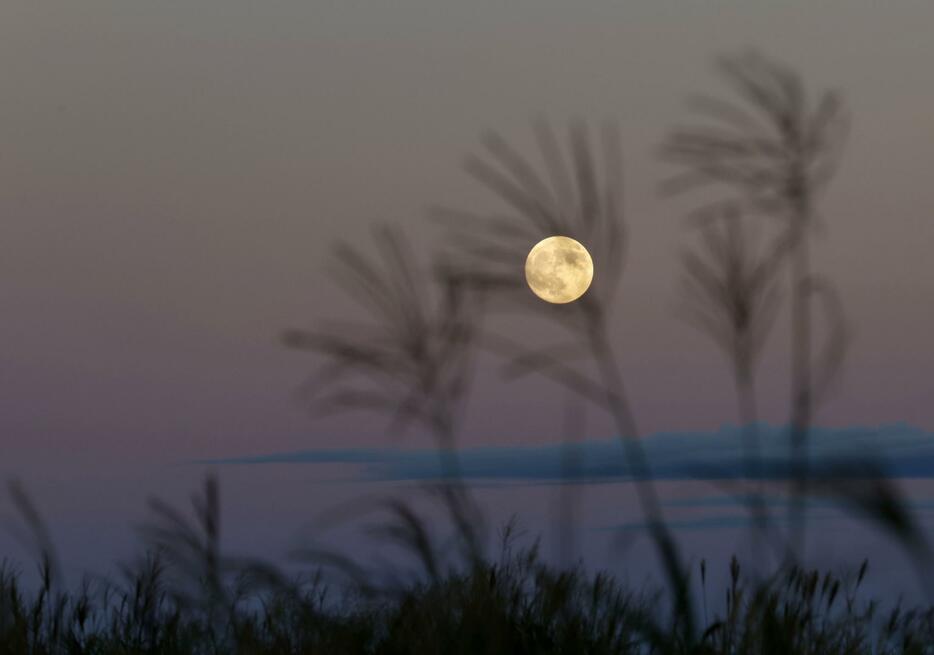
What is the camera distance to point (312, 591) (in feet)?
21.7

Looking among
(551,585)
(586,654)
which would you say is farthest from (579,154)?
(586,654)

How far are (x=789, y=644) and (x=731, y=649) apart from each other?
453 mm

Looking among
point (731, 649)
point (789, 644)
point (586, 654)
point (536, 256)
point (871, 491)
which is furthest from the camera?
point (586, 654)

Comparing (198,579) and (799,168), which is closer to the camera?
(799,168)

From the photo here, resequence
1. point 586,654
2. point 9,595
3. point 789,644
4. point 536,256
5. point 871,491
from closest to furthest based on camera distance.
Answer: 1. point 871,491
2. point 789,644
3. point 536,256
4. point 586,654
5. point 9,595

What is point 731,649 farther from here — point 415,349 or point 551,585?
point 415,349

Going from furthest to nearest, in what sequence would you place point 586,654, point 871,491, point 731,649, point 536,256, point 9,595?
point 9,595, point 586,654, point 536,256, point 731,649, point 871,491

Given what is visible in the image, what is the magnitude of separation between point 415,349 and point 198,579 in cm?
113

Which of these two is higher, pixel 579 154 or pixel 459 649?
pixel 579 154

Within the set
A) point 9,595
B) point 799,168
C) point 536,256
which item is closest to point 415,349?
point 536,256

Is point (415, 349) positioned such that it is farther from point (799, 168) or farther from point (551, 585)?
point (799, 168)

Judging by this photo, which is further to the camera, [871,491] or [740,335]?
[740,335]

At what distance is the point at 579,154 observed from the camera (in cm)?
365

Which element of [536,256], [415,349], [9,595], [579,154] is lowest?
[9,595]
